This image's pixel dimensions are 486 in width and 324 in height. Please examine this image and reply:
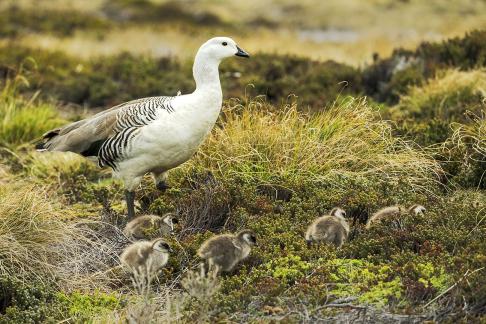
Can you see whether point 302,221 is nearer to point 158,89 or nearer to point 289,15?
point 158,89

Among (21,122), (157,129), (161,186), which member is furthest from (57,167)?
(157,129)

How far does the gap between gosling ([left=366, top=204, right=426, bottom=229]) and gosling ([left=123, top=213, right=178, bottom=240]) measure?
173cm

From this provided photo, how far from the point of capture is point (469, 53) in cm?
1614

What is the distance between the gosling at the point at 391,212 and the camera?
8.30 metres

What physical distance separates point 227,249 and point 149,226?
125cm

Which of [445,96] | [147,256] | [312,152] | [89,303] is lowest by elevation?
[445,96]

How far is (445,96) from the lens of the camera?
44.7 feet

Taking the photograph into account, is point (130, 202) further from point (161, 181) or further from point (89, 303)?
point (89, 303)

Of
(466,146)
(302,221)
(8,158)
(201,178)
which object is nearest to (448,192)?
(466,146)

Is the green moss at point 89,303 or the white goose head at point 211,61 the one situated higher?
the white goose head at point 211,61

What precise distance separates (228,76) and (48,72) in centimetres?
397

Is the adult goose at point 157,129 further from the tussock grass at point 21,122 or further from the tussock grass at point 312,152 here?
the tussock grass at point 21,122

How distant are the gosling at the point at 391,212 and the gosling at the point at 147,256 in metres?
1.78

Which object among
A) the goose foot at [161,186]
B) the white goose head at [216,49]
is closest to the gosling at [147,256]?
the goose foot at [161,186]
